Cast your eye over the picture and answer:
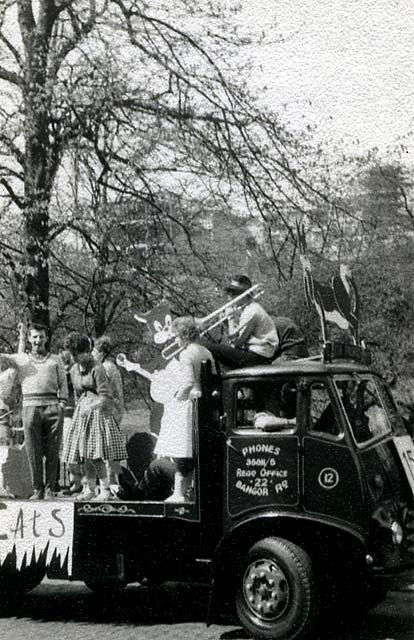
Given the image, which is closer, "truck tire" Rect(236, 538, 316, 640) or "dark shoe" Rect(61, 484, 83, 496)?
"truck tire" Rect(236, 538, 316, 640)

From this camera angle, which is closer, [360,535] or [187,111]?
[360,535]

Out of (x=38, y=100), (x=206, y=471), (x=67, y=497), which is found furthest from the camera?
(x=38, y=100)

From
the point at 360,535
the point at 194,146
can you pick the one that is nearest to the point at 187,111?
the point at 194,146

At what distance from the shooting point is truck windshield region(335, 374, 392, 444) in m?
7.84

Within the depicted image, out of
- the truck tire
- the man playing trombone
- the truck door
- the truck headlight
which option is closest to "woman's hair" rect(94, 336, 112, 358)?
the man playing trombone

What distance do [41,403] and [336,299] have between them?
9.08 ft

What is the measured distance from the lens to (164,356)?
913 cm

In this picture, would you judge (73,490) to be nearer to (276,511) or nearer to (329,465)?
(276,511)

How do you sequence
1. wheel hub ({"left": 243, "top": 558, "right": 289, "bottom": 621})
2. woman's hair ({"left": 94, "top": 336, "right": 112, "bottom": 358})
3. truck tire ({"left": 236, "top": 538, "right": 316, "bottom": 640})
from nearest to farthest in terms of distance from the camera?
truck tire ({"left": 236, "top": 538, "right": 316, "bottom": 640})
wheel hub ({"left": 243, "top": 558, "right": 289, "bottom": 621})
woman's hair ({"left": 94, "top": 336, "right": 112, "bottom": 358})

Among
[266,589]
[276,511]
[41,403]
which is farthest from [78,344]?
[266,589]

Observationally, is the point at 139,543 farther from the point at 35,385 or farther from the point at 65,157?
the point at 65,157

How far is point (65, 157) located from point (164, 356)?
7354 millimetres

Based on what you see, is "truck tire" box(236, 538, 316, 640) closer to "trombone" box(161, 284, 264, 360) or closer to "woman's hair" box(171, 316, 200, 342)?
"woman's hair" box(171, 316, 200, 342)

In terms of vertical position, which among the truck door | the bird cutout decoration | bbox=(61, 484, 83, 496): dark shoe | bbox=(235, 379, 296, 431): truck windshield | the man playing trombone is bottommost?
bbox=(61, 484, 83, 496): dark shoe
